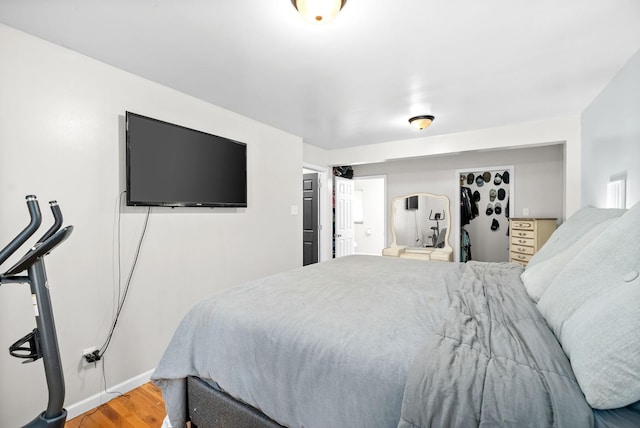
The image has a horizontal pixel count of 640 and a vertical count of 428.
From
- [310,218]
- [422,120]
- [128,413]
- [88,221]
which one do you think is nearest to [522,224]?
[422,120]

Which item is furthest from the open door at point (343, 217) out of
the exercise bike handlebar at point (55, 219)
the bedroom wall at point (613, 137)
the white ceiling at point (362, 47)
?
the exercise bike handlebar at point (55, 219)

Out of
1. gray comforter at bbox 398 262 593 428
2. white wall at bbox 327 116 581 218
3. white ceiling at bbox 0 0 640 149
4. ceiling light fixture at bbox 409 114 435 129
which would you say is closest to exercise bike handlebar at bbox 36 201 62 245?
white ceiling at bbox 0 0 640 149

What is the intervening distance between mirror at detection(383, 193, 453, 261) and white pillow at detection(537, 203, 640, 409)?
3913mm

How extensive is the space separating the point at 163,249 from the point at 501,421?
8.16 feet

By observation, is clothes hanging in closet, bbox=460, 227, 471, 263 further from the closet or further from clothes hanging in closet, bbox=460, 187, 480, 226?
clothes hanging in closet, bbox=460, 187, 480, 226

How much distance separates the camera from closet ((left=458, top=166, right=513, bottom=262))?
471 cm

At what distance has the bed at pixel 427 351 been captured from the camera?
2.44 ft

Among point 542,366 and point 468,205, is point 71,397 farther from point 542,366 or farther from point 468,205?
point 468,205

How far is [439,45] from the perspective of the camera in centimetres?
194

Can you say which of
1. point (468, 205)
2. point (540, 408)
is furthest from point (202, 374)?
point (468, 205)

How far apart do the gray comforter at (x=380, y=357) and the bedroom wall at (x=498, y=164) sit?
3.28 metres

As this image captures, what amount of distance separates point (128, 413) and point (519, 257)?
4469 millimetres

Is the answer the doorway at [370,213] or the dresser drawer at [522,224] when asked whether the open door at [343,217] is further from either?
the dresser drawer at [522,224]

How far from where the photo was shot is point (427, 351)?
0.95 m
